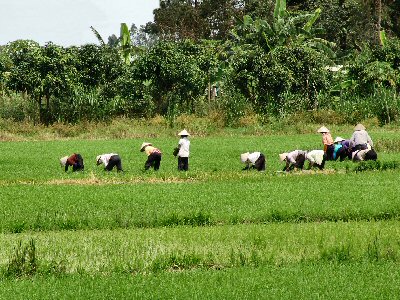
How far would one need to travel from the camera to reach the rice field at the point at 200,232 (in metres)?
7.66

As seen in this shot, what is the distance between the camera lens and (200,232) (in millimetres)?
10750

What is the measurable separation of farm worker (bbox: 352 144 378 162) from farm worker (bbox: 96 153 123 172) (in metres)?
7.33

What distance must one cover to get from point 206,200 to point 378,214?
342cm

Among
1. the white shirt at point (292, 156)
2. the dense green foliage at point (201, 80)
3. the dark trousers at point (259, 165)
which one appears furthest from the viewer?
the dense green foliage at point (201, 80)

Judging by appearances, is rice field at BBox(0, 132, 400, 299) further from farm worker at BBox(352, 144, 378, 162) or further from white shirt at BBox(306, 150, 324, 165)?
farm worker at BBox(352, 144, 378, 162)

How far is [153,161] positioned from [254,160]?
9.22ft

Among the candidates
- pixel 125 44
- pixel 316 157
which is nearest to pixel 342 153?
pixel 316 157

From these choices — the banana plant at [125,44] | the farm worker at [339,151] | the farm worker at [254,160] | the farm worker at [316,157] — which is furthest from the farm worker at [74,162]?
the banana plant at [125,44]

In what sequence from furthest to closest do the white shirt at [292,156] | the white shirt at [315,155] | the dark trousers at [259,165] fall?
the dark trousers at [259,165] < the white shirt at [315,155] < the white shirt at [292,156]

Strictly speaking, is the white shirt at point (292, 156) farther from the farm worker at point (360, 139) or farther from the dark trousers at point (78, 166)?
the dark trousers at point (78, 166)

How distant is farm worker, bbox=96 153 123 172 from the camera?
57.1ft

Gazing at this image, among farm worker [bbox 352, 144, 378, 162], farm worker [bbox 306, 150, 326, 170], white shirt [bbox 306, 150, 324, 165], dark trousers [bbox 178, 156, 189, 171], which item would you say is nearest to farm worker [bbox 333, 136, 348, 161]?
farm worker [bbox 352, 144, 378, 162]

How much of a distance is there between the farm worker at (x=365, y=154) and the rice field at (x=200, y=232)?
2.06 ft

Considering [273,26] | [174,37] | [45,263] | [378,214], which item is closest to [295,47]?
[273,26]
